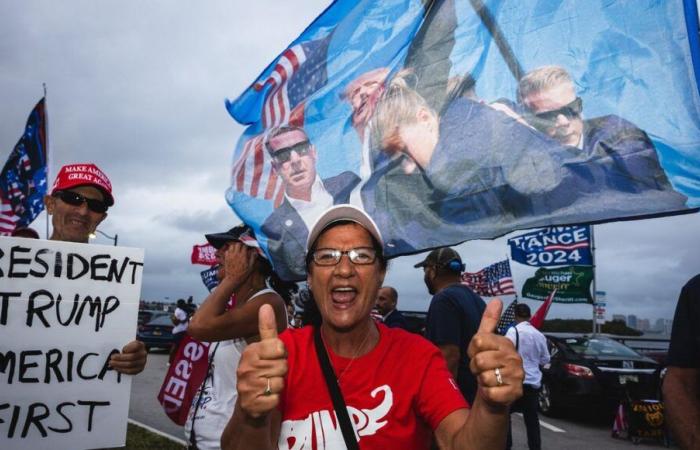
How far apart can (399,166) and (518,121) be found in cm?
90

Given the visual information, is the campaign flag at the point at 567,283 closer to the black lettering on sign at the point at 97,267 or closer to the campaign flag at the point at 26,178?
the campaign flag at the point at 26,178

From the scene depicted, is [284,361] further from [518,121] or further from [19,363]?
[518,121]

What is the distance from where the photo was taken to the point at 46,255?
286 cm

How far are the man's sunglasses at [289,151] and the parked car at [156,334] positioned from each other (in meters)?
18.1

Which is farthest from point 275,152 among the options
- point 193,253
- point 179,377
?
point 193,253

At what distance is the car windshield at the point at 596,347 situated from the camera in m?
10.0

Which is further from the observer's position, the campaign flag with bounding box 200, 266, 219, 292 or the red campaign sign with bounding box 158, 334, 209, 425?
the campaign flag with bounding box 200, 266, 219, 292

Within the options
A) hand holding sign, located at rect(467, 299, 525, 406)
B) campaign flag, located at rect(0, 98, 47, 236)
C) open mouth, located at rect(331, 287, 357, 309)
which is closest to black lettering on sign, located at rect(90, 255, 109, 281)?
open mouth, located at rect(331, 287, 357, 309)

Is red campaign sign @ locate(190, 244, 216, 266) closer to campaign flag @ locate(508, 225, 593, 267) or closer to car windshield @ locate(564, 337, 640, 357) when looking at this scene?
campaign flag @ locate(508, 225, 593, 267)

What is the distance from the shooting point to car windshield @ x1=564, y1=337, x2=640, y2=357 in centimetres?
1004

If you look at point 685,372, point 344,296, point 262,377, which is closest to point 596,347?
point 685,372

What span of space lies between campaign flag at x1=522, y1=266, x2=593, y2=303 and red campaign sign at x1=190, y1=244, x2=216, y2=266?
9971 mm

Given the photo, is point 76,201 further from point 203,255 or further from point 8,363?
point 203,255

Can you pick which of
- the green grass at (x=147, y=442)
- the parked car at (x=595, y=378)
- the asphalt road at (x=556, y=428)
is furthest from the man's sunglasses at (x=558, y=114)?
the parked car at (x=595, y=378)
